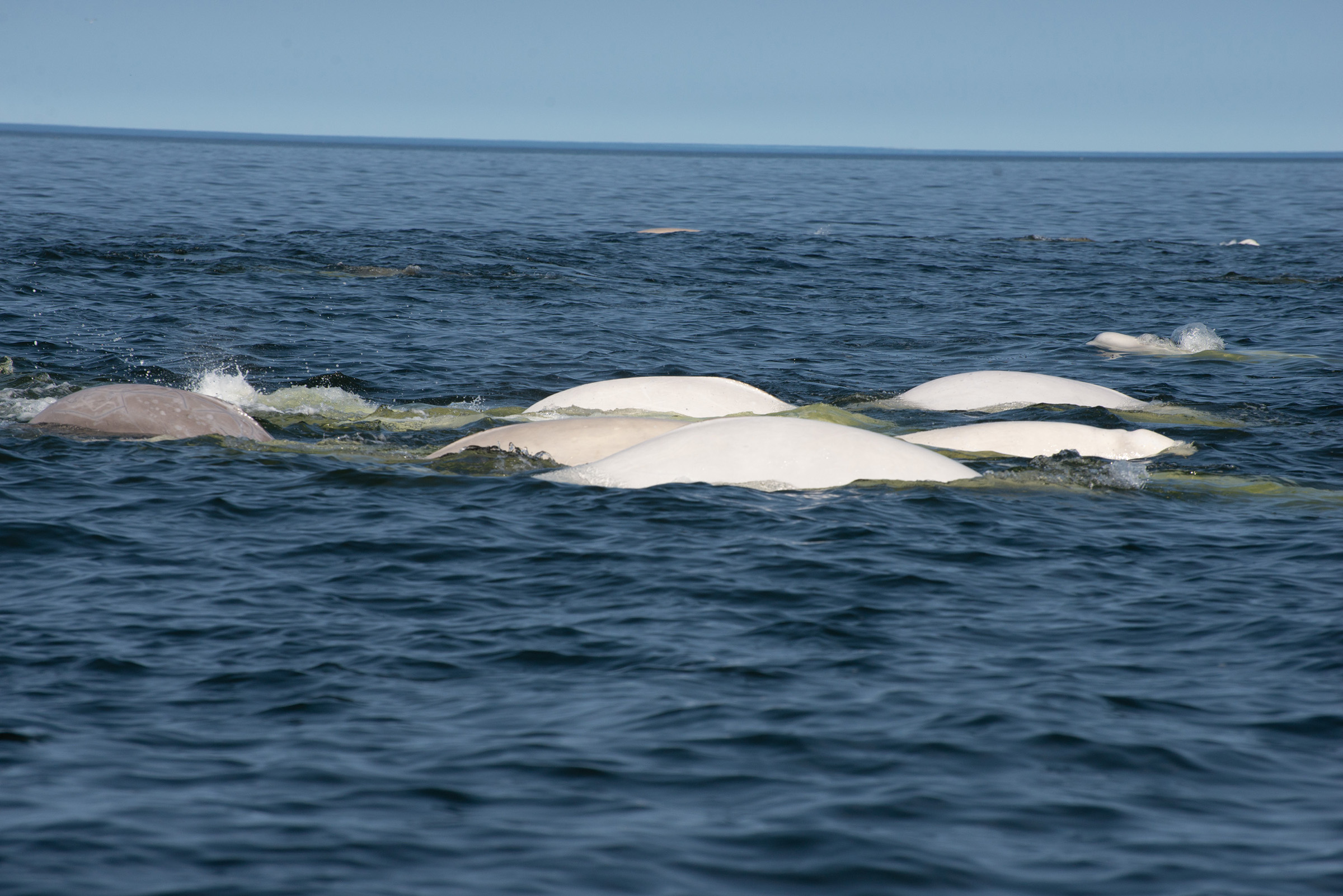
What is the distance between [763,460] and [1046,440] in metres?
3.66

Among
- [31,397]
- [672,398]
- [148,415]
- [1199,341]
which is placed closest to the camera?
[148,415]

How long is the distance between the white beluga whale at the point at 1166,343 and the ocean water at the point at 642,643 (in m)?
0.48

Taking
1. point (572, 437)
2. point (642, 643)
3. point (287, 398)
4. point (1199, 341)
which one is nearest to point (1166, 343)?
point (1199, 341)

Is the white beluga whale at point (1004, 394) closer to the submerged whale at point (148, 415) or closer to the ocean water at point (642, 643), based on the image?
the ocean water at point (642, 643)

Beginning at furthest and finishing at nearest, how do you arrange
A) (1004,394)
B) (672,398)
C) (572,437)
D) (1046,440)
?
(1004,394) → (672,398) → (1046,440) → (572,437)

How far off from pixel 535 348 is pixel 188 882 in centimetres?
1726

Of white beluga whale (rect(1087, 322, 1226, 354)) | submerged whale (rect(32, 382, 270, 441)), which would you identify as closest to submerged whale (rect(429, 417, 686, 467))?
submerged whale (rect(32, 382, 270, 441))

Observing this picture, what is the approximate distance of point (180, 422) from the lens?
14.7 meters

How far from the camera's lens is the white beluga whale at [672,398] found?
53.4 ft

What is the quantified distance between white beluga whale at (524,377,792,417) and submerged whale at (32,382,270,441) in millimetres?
3580

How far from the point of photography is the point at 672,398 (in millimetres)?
16328

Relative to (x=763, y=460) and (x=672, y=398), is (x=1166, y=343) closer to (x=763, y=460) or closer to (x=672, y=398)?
(x=672, y=398)

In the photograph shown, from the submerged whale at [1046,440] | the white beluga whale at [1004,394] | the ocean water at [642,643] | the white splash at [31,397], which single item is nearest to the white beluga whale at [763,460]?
the ocean water at [642,643]

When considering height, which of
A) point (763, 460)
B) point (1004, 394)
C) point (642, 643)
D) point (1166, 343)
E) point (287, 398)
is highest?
point (1166, 343)
